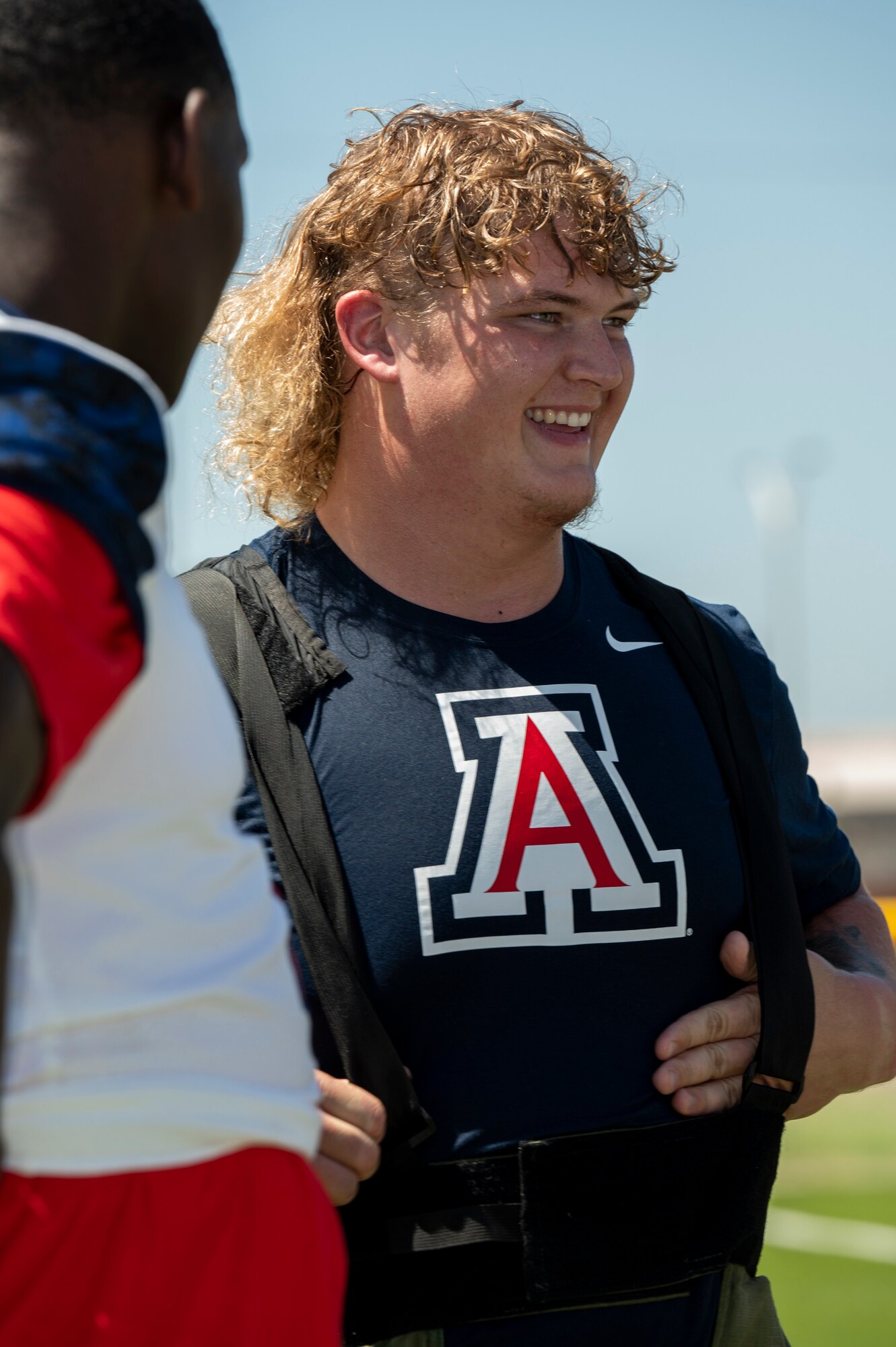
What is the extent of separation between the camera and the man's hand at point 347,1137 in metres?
1.82

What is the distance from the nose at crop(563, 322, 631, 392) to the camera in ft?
7.77

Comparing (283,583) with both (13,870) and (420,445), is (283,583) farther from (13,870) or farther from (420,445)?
(13,870)

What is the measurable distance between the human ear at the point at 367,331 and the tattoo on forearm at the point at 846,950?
129 cm

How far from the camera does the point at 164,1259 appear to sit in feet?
3.58

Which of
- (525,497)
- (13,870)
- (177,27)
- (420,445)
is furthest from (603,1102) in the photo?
(177,27)

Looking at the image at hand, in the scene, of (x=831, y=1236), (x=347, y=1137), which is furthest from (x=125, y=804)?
(x=831, y=1236)

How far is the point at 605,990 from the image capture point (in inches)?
82.6

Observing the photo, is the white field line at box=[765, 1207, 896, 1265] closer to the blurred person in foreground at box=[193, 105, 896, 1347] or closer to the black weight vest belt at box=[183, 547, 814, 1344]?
the blurred person in foreground at box=[193, 105, 896, 1347]

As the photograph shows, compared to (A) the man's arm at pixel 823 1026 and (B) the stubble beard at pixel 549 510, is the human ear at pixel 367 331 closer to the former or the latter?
(B) the stubble beard at pixel 549 510

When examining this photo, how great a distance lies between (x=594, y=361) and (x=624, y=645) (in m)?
0.50

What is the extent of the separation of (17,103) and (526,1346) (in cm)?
176

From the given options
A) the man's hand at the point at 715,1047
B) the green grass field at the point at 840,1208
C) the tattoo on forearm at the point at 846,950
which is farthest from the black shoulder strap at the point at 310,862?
the green grass field at the point at 840,1208

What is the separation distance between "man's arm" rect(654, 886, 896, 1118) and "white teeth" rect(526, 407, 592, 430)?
3.05 feet

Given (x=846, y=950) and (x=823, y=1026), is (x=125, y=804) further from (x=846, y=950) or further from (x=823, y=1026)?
(x=846, y=950)
